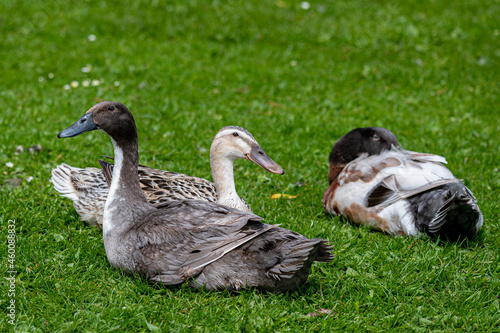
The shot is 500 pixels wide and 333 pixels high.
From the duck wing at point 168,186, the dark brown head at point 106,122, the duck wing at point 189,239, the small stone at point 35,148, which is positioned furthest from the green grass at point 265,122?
the dark brown head at point 106,122

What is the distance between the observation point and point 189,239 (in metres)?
4.03

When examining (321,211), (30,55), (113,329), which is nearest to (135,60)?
(30,55)

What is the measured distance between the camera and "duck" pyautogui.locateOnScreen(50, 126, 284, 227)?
5.00 meters

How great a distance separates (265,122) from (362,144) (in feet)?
7.36

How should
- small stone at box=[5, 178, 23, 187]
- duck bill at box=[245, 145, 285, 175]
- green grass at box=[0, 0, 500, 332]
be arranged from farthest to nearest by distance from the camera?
small stone at box=[5, 178, 23, 187], duck bill at box=[245, 145, 285, 175], green grass at box=[0, 0, 500, 332]

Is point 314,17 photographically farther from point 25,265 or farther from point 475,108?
point 25,265

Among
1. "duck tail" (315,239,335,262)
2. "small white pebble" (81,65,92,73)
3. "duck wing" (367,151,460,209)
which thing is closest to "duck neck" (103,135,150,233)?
"duck tail" (315,239,335,262)

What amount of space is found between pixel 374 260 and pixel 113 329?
2241 mm

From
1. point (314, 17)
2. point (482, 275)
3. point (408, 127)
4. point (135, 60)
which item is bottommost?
point (482, 275)

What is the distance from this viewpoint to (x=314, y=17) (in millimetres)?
12414

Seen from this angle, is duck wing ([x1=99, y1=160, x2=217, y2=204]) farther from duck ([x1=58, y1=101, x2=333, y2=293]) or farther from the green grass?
duck ([x1=58, y1=101, x2=333, y2=293])

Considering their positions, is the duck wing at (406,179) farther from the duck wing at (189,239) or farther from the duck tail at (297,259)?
the duck wing at (189,239)

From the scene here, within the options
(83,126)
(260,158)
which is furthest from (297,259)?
(83,126)

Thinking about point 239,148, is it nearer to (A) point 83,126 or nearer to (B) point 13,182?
(A) point 83,126
